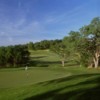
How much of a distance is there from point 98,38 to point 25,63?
18.3 meters

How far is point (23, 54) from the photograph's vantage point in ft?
178

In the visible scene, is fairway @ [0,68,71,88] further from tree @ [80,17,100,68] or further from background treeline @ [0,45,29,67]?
background treeline @ [0,45,29,67]

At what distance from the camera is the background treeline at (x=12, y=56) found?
50.9 m

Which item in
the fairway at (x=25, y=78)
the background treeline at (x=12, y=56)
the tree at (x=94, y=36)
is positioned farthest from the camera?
the background treeline at (x=12, y=56)

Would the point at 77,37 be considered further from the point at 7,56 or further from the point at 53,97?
the point at 53,97

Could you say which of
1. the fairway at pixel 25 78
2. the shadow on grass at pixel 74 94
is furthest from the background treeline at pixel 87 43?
the shadow on grass at pixel 74 94

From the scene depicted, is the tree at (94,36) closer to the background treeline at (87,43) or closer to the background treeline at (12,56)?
the background treeline at (87,43)

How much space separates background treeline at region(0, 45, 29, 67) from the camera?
50.9 metres

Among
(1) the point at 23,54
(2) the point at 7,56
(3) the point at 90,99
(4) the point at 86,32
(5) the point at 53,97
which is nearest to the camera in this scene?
(3) the point at 90,99

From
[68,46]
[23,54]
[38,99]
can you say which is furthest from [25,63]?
[38,99]

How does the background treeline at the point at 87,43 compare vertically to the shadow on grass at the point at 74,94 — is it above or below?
above

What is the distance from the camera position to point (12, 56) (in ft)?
169

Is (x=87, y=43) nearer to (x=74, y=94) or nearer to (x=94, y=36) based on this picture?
(x=94, y=36)

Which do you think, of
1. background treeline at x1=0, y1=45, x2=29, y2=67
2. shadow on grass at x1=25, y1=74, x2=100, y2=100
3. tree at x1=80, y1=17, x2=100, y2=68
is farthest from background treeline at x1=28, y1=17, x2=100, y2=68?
shadow on grass at x1=25, y1=74, x2=100, y2=100
